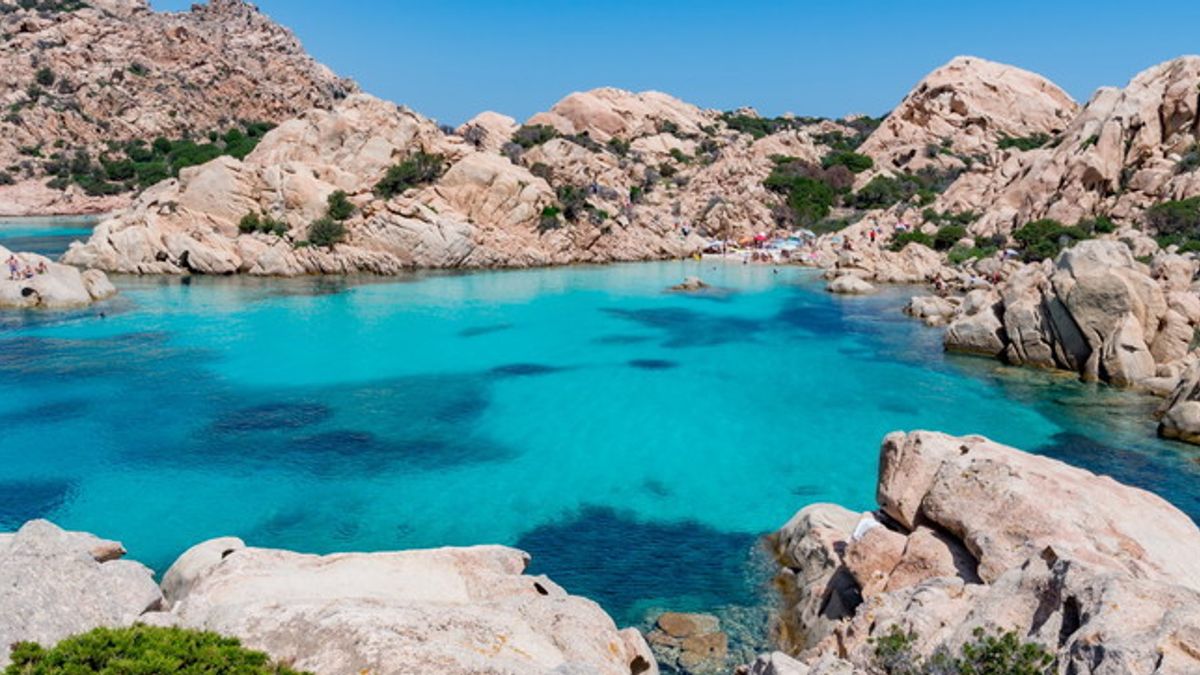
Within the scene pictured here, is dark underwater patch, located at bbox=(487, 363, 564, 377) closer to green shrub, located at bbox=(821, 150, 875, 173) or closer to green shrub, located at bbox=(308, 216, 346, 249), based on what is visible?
green shrub, located at bbox=(308, 216, 346, 249)

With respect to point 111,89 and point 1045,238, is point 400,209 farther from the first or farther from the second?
point 111,89

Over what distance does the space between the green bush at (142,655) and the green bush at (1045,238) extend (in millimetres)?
57443

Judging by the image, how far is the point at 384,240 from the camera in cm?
6038

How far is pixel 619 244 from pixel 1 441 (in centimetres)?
5226

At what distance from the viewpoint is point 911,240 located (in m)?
65.8

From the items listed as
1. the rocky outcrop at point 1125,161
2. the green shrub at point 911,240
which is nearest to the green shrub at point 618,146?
the green shrub at point 911,240

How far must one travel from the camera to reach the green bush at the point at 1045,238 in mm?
54062

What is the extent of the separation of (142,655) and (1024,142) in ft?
329

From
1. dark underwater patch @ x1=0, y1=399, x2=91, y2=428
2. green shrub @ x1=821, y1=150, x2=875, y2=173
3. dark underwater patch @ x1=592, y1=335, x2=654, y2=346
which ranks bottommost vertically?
dark underwater patch @ x1=0, y1=399, x2=91, y2=428

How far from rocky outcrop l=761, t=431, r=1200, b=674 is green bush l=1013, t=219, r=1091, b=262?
46522mm

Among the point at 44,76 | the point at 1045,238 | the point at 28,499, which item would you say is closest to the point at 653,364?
the point at 28,499

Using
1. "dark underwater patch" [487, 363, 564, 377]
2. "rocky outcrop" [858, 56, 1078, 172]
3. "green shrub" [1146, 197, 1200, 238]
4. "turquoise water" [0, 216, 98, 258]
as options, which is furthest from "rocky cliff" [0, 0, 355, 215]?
"green shrub" [1146, 197, 1200, 238]

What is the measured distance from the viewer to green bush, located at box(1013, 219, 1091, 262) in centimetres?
5406

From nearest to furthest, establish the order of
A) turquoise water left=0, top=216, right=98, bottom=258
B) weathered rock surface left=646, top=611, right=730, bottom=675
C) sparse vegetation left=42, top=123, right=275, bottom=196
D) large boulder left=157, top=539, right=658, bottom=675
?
large boulder left=157, top=539, right=658, bottom=675 → weathered rock surface left=646, top=611, right=730, bottom=675 → turquoise water left=0, top=216, right=98, bottom=258 → sparse vegetation left=42, top=123, right=275, bottom=196
